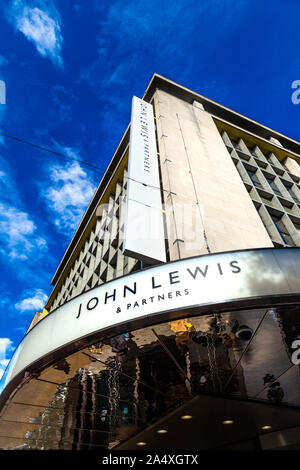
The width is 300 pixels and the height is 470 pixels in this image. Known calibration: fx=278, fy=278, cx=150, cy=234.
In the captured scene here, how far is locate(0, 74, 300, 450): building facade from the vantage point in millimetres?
4539

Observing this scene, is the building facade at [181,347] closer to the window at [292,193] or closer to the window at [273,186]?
the window at [273,186]

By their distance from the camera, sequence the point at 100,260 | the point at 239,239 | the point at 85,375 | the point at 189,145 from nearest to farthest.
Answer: the point at 85,375 → the point at 239,239 → the point at 189,145 → the point at 100,260

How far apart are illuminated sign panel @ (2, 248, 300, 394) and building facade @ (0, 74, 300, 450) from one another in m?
0.02

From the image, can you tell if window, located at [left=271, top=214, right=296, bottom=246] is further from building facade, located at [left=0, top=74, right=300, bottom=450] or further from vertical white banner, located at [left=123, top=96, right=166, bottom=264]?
vertical white banner, located at [left=123, top=96, right=166, bottom=264]

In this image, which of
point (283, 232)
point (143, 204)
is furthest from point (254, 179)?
point (143, 204)

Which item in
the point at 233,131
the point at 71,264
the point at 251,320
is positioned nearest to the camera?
the point at 251,320

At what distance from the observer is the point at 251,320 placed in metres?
4.71

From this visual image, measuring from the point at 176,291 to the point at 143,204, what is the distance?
4334 mm

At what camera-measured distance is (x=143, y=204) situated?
8.44 m

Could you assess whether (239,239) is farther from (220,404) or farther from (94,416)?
(94,416)

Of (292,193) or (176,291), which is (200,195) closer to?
(176,291)

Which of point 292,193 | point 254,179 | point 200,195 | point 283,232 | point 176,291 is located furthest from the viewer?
point 292,193
